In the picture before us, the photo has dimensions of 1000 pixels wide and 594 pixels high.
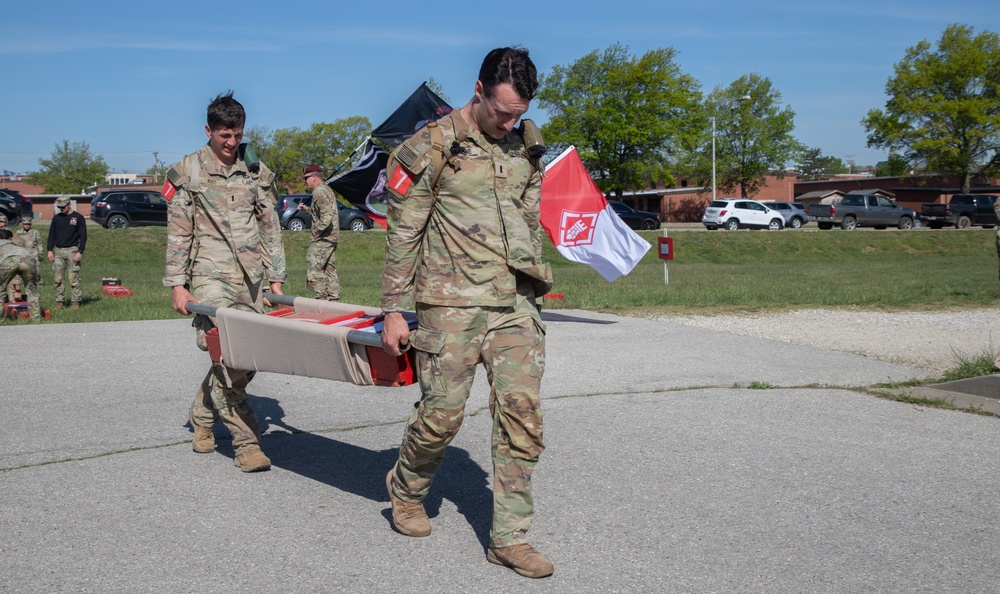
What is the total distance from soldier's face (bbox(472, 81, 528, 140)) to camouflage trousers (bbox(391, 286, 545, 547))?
784 millimetres

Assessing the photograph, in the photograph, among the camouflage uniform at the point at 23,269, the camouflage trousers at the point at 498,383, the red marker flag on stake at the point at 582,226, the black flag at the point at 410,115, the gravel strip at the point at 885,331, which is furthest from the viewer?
the camouflage uniform at the point at 23,269

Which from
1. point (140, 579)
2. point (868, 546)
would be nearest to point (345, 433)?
point (140, 579)

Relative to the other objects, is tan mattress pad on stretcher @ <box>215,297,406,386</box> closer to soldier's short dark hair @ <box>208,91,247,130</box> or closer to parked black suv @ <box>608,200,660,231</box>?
soldier's short dark hair @ <box>208,91,247,130</box>

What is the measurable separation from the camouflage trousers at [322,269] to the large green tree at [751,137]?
66.8 m

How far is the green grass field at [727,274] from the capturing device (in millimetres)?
15750

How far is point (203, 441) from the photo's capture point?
594cm

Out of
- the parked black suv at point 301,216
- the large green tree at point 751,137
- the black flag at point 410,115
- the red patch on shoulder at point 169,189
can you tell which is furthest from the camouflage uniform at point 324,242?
the large green tree at point 751,137

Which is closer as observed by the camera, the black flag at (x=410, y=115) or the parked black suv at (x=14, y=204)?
the black flag at (x=410, y=115)

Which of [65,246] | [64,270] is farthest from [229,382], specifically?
[65,246]

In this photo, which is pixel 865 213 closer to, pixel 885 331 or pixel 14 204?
pixel 885 331

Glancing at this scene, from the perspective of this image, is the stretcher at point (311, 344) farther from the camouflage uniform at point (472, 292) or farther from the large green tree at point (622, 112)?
the large green tree at point (622, 112)

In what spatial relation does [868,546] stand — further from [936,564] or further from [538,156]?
[538,156]

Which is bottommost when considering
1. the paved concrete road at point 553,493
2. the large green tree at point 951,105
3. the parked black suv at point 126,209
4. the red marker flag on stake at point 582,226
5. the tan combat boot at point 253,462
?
the paved concrete road at point 553,493

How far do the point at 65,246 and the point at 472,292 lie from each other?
14436 mm
